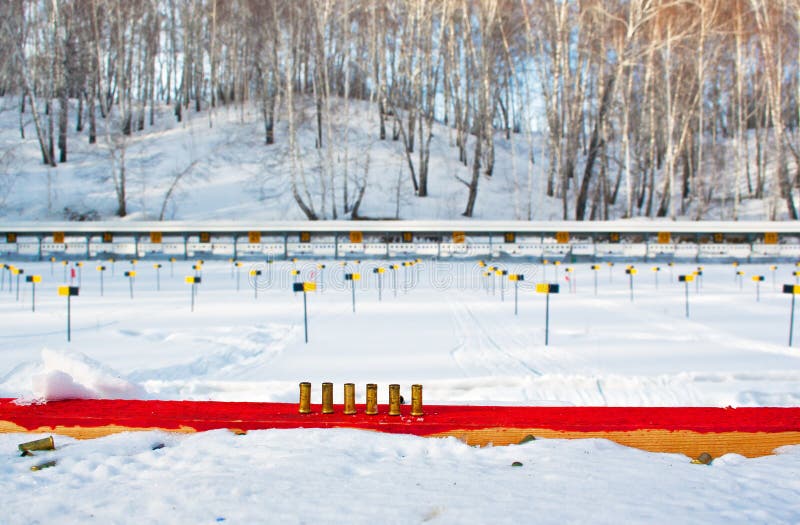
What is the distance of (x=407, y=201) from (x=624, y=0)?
17.2 m

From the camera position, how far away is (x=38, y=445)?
12.0 ft

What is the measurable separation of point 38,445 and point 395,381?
4624mm

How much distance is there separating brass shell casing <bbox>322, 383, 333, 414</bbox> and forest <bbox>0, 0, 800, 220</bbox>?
28.5 metres

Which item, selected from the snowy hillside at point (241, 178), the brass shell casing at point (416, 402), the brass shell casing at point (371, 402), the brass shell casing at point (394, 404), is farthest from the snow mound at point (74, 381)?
the snowy hillside at point (241, 178)

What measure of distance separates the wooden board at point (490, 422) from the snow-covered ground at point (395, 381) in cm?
10

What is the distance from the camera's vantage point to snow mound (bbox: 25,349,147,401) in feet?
14.2

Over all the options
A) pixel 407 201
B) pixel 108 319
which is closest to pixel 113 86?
pixel 407 201

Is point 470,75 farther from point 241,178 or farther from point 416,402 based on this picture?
point 416,402

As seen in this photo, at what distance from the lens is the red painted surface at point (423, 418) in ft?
12.4

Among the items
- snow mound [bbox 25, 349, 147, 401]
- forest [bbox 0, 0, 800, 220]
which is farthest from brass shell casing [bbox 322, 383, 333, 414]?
forest [bbox 0, 0, 800, 220]

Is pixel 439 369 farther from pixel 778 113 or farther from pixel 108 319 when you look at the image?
pixel 778 113

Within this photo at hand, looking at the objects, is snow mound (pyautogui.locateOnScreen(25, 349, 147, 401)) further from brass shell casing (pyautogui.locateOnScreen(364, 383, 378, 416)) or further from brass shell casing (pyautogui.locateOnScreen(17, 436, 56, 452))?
brass shell casing (pyautogui.locateOnScreen(364, 383, 378, 416))

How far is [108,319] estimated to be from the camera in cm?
1317

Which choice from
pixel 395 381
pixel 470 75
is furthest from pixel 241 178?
pixel 395 381
